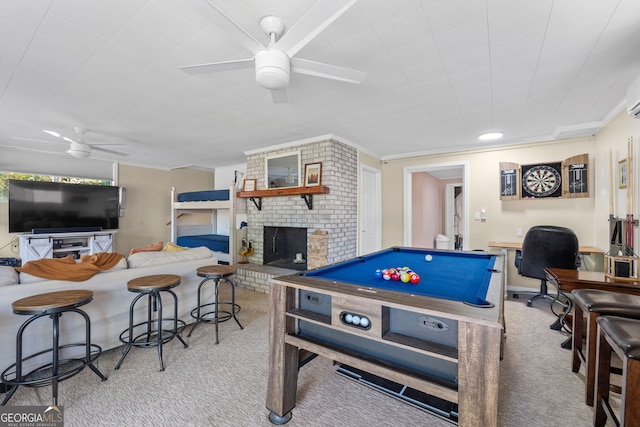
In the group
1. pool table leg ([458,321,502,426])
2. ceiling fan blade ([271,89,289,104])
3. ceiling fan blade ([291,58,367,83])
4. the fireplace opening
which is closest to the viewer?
pool table leg ([458,321,502,426])

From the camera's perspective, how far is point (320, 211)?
4.01m

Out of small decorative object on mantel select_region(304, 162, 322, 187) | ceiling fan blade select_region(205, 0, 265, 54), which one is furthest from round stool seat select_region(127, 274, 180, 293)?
small decorative object on mantel select_region(304, 162, 322, 187)

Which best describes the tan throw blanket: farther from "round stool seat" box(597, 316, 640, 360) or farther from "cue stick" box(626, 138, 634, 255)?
"cue stick" box(626, 138, 634, 255)

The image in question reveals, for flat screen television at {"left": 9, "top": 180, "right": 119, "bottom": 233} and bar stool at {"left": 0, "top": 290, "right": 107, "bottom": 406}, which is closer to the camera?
bar stool at {"left": 0, "top": 290, "right": 107, "bottom": 406}

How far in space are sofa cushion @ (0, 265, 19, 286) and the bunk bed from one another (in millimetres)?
2745

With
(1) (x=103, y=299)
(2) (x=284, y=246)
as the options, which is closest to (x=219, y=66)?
(1) (x=103, y=299)

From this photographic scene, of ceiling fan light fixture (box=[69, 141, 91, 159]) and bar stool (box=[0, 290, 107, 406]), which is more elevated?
ceiling fan light fixture (box=[69, 141, 91, 159])

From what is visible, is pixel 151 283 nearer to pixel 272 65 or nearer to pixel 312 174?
pixel 272 65

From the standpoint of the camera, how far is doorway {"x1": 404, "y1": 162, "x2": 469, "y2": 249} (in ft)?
15.8

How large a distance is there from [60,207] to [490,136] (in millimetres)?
7471

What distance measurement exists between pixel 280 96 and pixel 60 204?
5.67 m

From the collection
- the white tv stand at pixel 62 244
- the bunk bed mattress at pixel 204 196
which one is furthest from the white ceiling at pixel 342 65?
the white tv stand at pixel 62 244

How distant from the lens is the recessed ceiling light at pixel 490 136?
3749mm

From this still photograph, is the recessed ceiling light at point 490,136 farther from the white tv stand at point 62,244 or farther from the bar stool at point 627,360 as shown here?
the white tv stand at point 62,244
